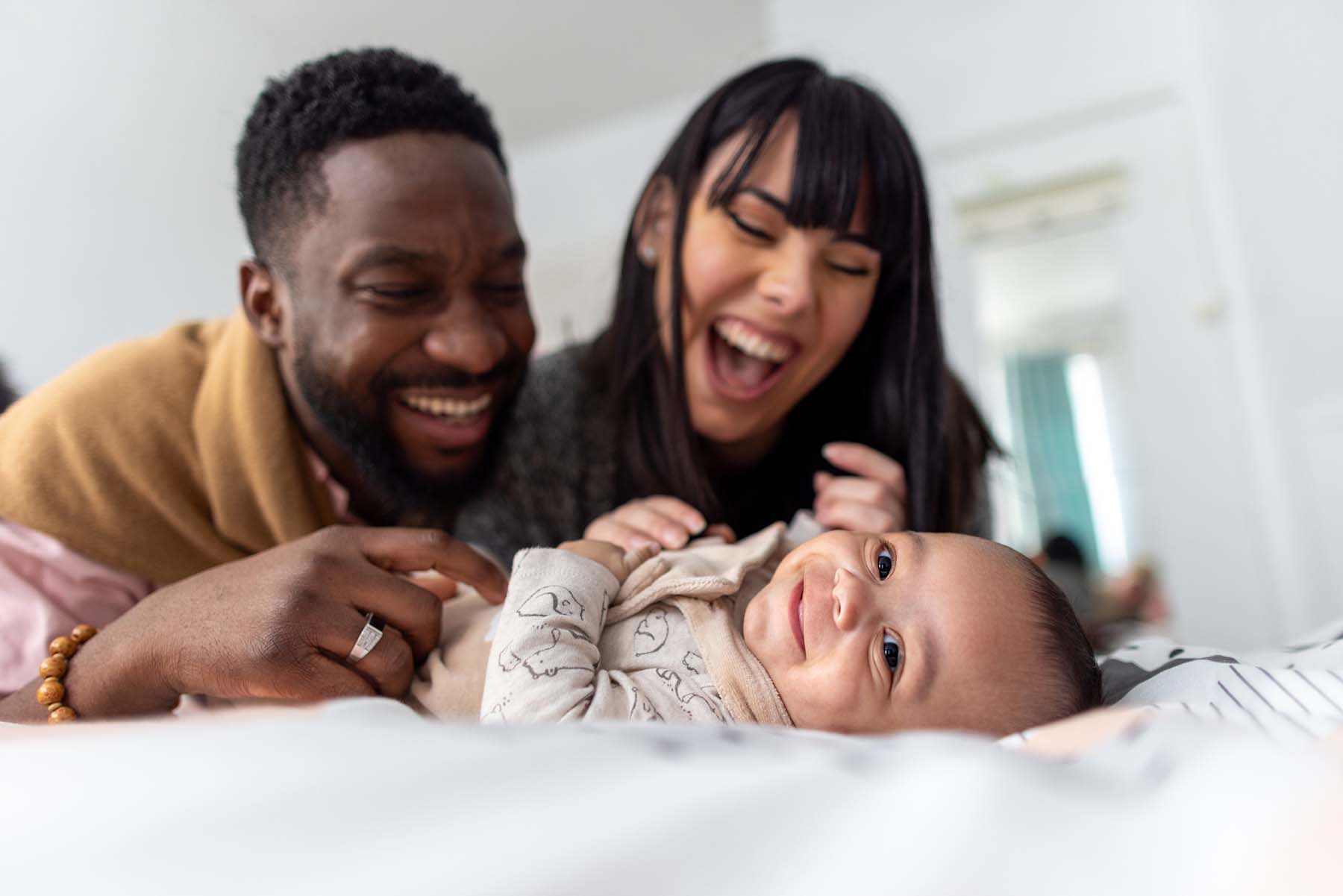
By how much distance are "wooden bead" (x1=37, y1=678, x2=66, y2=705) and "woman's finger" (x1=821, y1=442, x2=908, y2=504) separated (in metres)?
0.82

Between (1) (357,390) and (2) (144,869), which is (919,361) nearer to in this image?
(1) (357,390)

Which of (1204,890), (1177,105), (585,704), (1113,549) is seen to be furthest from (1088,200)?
(1204,890)

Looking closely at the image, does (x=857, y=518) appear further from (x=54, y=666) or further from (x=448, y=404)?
(x=54, y=666)

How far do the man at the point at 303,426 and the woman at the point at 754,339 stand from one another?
15 cm

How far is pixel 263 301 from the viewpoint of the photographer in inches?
39.6

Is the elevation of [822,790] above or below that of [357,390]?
below

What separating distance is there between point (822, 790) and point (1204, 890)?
12 cm

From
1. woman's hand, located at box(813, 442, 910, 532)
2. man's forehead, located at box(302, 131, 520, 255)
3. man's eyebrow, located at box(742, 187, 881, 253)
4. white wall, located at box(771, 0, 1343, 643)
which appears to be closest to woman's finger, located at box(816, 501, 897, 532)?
woman's hand, located at box(813, 442, 910, 532)

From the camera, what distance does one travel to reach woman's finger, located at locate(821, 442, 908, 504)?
3.61 ft

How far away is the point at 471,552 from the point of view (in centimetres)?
77

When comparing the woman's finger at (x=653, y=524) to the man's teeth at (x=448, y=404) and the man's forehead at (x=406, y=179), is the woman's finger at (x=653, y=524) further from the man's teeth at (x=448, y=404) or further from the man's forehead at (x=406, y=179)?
the man's forehead at (x=406, y=179)

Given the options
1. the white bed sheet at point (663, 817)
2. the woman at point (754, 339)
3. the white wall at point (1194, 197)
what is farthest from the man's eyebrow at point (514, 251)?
the white wall at point (1194, 197)

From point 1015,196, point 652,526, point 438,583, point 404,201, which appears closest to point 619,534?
point 652,526

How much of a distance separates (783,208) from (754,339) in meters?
0.18
